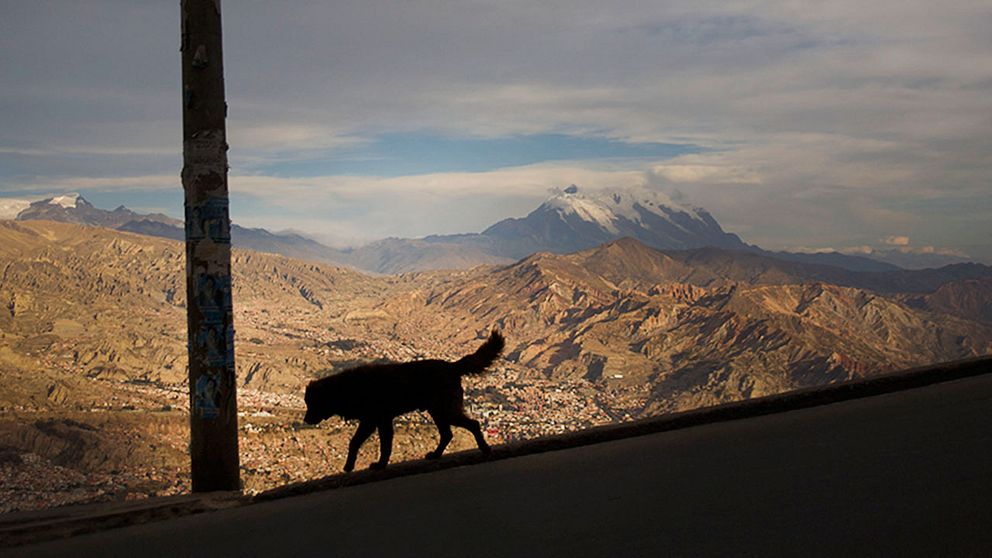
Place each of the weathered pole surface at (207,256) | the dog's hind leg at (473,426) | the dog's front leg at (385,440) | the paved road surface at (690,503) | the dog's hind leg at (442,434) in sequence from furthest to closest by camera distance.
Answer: the weathered pole surface at (207,256) < the dog's front leg at (385,440) < the dog's hind leg at (442,434) < the dog's hind leg at (473,426) < the paved road surface at (690,503)

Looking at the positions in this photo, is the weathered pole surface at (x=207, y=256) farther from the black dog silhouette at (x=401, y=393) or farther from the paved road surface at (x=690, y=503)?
the paved road surface at (x=690, y=503)

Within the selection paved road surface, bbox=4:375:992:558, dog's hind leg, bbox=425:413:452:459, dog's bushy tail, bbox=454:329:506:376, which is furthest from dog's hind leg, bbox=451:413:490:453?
paved road surface, bbox=4:375:992:558

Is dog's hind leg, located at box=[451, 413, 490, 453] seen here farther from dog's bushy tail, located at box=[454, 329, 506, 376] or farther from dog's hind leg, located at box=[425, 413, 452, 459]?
dog's bushy tail, located at box=[454, 329, 506, 376]

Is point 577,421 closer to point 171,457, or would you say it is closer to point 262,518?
point 171,457

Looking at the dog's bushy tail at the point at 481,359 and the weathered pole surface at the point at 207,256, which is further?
the weathered pole surface at the point at 207,256

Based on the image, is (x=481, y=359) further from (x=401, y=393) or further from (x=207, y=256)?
(x=207, y=256)

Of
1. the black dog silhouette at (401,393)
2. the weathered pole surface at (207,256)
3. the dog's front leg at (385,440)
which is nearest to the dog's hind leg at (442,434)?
the black dog silhouette at (401,393)
